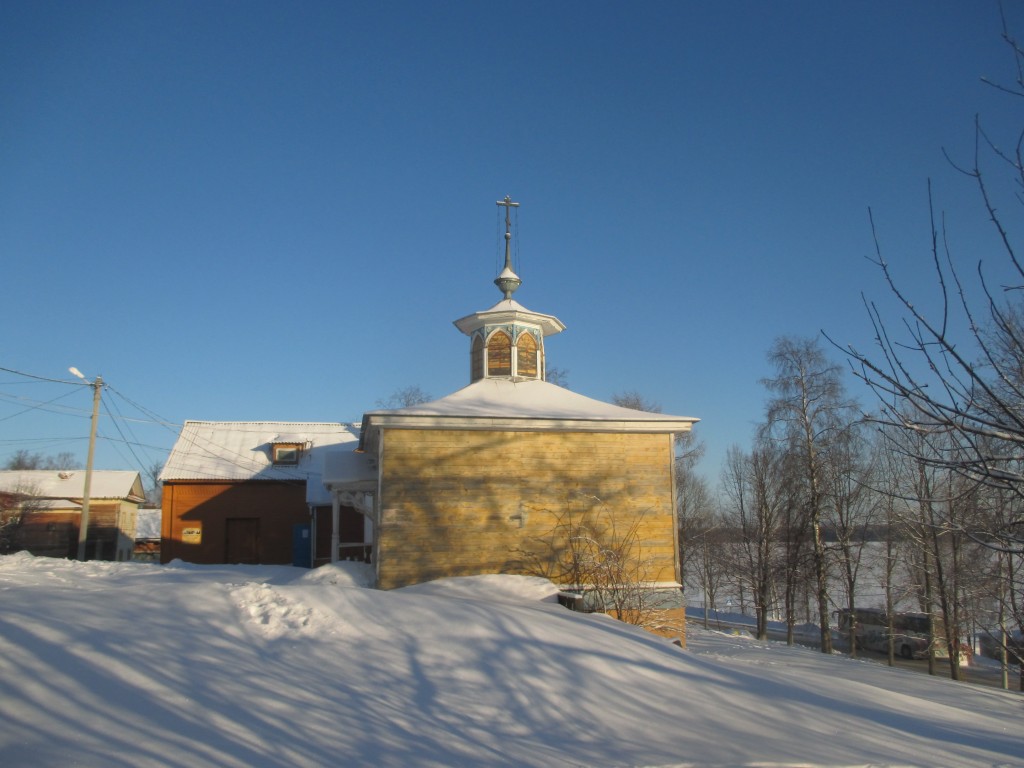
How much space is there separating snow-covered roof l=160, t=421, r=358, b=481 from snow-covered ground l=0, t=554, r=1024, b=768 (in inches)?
813

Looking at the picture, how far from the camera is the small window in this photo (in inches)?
1224

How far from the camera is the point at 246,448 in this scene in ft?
104

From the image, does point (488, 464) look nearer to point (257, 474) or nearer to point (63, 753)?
point (63, 753)

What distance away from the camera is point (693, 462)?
124ft

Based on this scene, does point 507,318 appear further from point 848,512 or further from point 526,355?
point 848,512

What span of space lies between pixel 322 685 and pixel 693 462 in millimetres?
32765

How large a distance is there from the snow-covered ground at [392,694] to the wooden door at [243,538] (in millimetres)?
20243

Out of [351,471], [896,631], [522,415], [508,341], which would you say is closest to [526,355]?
[508,341]

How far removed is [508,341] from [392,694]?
13663 mm

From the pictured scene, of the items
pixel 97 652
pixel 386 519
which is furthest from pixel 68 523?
pixel 97 652

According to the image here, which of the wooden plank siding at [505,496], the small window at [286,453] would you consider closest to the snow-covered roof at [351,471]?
the wooden plank siding at [505,496]

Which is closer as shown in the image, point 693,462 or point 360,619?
point 360,619

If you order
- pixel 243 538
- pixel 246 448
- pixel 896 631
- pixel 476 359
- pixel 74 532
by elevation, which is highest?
pixel 476 359

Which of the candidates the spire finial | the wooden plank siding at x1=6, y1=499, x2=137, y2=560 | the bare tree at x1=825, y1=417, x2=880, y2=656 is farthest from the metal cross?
the wooden plank siding at x1=6, y1=499, x2=137, y2=560
